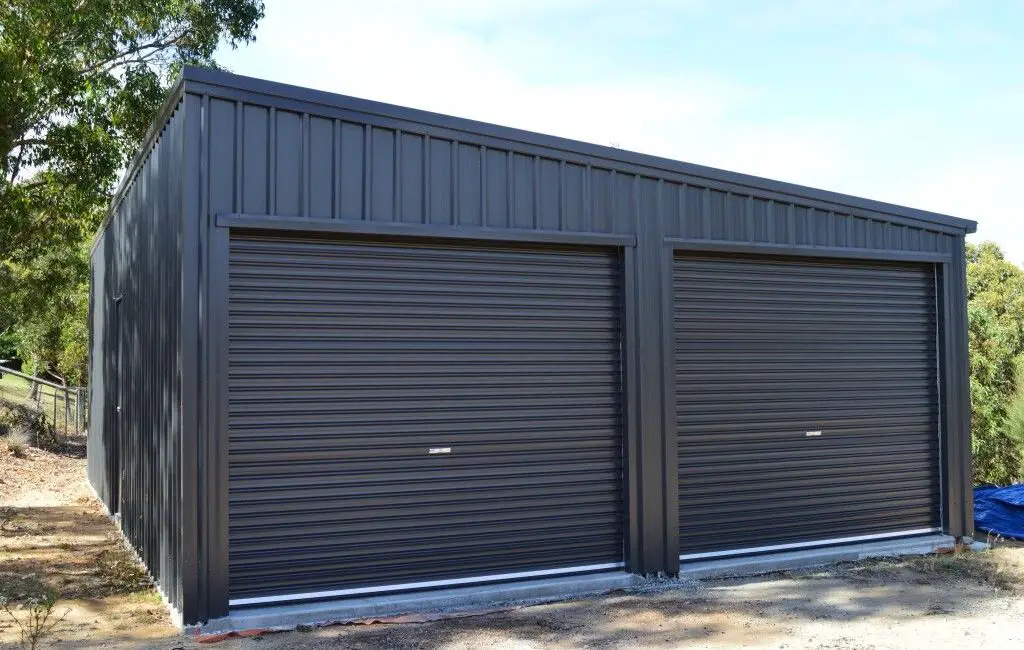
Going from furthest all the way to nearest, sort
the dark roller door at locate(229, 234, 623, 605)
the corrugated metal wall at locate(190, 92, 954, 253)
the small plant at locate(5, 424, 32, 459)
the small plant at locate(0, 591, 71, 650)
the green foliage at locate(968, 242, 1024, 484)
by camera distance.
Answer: the small plant at locate(5, 424, 32, 459), the green foliage at locate(968, 242, 1024, 484), the dark roller door at locate(229, 234, 623, 605), the corrugated metal wall at locate(190, 92, 954, 253), the small plant at locate(0, 591, 71, 650)

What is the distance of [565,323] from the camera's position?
21.9ft

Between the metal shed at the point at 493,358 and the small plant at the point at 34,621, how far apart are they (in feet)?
2.34

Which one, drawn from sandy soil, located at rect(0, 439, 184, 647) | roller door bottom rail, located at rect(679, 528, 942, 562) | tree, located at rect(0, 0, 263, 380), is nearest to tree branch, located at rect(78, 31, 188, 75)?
tree, located at rect(0, 0, 263, 380)

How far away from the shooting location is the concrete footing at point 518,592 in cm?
551

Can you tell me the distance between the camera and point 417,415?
20.4ft

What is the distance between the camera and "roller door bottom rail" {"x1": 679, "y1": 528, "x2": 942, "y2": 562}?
23.1 feet

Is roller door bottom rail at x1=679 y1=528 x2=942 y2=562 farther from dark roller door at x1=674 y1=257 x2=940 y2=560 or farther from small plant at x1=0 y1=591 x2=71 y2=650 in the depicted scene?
small plant at x1=0 y1=591 x2=71 y2=650

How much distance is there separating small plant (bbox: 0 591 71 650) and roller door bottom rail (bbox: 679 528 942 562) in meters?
4.32

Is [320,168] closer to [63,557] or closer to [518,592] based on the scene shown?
[518,592]

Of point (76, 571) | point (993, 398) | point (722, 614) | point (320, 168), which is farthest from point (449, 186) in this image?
point (993, 398)

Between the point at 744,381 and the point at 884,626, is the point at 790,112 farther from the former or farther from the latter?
the point at 884,626

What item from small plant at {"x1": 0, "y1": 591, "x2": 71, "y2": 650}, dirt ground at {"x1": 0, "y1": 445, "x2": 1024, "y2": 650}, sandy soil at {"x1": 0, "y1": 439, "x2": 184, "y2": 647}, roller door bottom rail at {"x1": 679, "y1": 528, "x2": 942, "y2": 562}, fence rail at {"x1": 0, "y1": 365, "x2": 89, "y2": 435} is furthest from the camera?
fence rail at {"x1": 0, "y1": 365, "x2": 89, "y2": 435}

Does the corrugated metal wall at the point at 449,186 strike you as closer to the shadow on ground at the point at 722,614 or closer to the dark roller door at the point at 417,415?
the dark roller door at the point at 417,415

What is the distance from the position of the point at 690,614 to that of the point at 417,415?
221 cm
